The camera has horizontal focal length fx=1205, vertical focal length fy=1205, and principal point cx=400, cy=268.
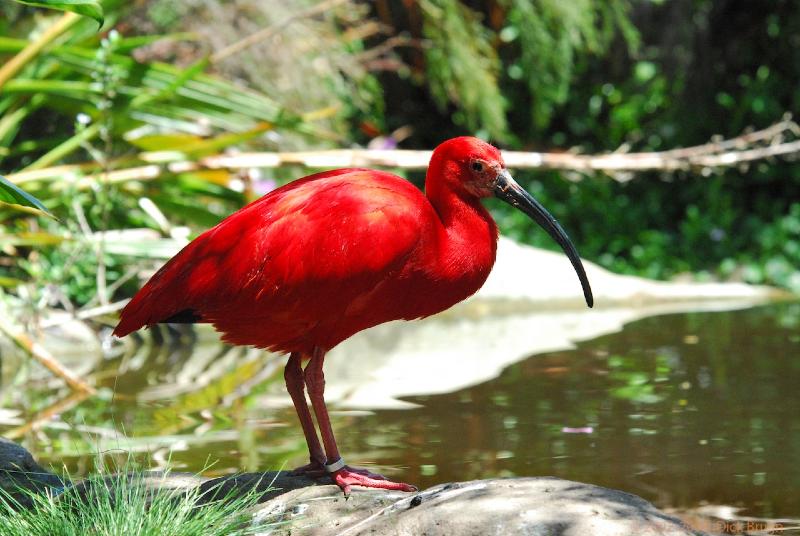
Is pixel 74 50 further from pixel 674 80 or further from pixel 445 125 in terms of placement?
pixel 674 80

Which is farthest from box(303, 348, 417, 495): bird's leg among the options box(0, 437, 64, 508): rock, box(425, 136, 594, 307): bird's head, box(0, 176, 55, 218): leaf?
box(0, 176, 55, 218): leaf

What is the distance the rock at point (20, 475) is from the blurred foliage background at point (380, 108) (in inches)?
91.6

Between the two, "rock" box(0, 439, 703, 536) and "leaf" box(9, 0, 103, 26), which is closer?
"rock" box(0, 439, 703, 536)

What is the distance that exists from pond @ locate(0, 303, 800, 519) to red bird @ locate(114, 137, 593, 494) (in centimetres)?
38

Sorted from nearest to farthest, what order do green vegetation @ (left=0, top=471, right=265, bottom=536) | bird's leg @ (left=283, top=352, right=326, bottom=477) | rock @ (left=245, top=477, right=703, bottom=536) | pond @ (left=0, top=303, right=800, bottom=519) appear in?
rock @ (left=245, top=477, right=703, bottom=536) < green vegetation @ (left=0, top=471, right=265, bottom=536) < bird's leg @ (left=283, top=352, right=326, bottom=477) < pond @ (left=0, top=303, right=800, bottom=519)

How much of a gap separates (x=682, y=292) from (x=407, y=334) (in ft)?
6.98

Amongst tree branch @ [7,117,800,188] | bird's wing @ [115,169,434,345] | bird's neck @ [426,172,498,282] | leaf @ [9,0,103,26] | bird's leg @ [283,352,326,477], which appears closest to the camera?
leaf @ [9,0,103,26]

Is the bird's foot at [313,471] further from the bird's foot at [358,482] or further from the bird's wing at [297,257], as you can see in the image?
the bird's wing at [297,257]

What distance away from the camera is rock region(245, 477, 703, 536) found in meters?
2.71

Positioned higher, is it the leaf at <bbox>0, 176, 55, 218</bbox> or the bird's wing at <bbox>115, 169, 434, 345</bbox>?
the leaf at <bbox>0, 176, 55, 218</bbox>

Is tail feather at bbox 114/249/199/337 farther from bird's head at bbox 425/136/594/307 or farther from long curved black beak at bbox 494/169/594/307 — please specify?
long curved black beak at bbox 494/169/594/307

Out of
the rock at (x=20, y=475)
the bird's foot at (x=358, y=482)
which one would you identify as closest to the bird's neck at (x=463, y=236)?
the bird's foot at (x=358, y=482)

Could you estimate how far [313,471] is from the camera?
139 inches

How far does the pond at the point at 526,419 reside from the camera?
Answer: 158 inches
